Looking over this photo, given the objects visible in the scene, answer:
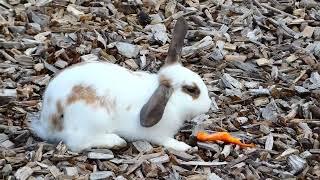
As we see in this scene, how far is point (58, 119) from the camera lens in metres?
4.53

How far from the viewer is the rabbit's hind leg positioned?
4.51m

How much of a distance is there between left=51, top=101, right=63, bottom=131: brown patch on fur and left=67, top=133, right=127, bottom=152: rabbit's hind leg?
0.39ft

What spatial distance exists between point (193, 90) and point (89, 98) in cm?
64

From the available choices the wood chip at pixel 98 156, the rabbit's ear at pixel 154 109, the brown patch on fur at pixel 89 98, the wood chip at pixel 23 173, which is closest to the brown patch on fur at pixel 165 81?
the rabbit's ear at pixel 154 109

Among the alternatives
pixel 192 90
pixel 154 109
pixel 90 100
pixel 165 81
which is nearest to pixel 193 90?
pixel 192 90

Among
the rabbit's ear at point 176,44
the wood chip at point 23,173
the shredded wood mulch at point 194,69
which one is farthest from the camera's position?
the rabbit's ear at point 176,44

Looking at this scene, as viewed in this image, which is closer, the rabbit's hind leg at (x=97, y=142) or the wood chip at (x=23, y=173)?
the wood chip at (x=23, y=173)

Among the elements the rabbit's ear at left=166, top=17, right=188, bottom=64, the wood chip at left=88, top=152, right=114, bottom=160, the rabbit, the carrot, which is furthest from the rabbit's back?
the carrot

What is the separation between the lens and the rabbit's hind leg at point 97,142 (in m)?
4.51

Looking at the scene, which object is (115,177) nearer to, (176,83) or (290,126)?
(176,83)

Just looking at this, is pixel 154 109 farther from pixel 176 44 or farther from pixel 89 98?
pixel 176 44

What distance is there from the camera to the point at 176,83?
4.65 metres

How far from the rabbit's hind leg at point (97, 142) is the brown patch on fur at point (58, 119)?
12cm

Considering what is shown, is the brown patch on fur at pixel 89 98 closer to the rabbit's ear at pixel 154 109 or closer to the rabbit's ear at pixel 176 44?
the rabbit's ear at pixel 154 109
